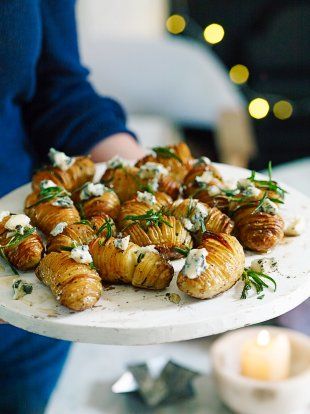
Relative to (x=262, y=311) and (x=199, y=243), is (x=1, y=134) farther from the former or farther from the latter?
(x=262, y=311)

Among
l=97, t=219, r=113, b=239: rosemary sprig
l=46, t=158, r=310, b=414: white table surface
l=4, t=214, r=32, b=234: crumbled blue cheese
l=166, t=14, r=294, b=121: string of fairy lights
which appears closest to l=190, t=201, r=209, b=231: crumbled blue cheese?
l=97, t=219, r=113, b=239: rosemary sprig

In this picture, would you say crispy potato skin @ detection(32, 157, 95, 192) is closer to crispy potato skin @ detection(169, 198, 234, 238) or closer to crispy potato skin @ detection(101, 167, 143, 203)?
crispy potato skin @ detection(101, 167, 143, 203)

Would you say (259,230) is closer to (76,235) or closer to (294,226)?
(294,226)

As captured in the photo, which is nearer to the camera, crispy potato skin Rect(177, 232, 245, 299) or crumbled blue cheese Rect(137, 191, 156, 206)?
crispy potato skin Rect(177, 232, 245, 299)

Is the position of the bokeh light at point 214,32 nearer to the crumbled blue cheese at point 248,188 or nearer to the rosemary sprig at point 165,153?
the rosemary sprig at point 165,153

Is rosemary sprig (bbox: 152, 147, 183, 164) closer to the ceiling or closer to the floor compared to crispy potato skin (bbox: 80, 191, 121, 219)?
closer to the ceiling

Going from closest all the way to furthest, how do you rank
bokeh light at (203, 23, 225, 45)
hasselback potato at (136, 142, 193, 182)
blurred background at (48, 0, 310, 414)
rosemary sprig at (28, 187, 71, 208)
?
rosemary sprig at (28, 187, 71, 208) < hasselback potato at (136, 142, 193, 182) < blurred background at (48, 0, 310, 414) < bokeh light at (203, 23, 225, 45)

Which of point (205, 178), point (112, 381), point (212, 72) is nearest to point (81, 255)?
point (205, 178)
